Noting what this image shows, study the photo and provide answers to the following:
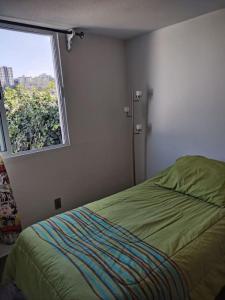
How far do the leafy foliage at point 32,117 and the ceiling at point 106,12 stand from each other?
64 centimetres

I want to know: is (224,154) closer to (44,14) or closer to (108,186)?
(108,186)

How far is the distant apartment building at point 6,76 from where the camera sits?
6.97ft

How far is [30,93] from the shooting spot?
233 centimetres

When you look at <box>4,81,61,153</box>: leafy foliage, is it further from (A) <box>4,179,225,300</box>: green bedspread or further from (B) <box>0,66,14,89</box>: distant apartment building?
(A) <box>4,179,225,300</box>: green bedspread

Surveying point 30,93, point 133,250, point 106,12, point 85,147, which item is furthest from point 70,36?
point 133,250

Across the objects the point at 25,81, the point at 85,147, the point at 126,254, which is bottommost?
the point at 126,254

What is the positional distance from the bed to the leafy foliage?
3.13 feet

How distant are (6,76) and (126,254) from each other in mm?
1897

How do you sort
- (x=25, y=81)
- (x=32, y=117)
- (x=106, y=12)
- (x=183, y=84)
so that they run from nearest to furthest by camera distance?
1. (x=106, y=12)
2. (x=25, y=81)
3. (x=32, y=117)
4. (x=183, y=84)

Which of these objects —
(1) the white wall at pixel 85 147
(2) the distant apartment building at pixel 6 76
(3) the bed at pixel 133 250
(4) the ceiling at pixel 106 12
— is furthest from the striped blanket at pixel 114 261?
(4) the ceiling at pixel 106 12

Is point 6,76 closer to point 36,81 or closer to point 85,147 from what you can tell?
point 36,81

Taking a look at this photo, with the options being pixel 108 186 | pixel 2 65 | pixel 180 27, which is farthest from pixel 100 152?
pixel 180 27

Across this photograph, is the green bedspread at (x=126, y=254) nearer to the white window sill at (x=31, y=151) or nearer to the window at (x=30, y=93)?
the white window sill at (x=31, y=151)

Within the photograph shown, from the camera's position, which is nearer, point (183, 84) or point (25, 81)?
point (25, 81)
